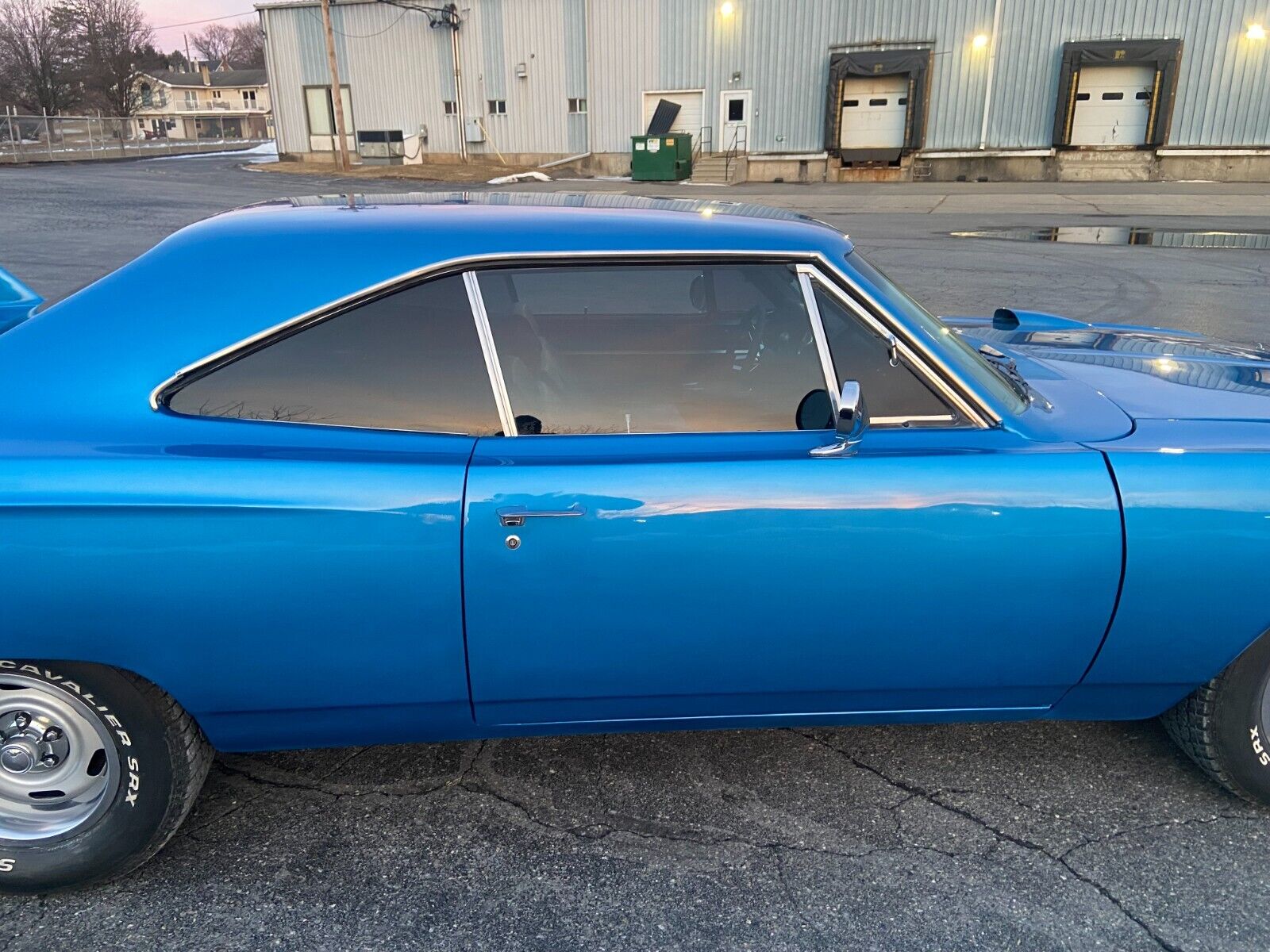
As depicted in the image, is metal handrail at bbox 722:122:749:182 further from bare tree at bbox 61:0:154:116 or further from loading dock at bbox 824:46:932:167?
bare tree at bbox 61:0:154:116

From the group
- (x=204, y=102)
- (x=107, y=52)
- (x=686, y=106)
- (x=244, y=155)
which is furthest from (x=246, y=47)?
(x=686, y=106)

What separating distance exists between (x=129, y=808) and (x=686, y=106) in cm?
2898

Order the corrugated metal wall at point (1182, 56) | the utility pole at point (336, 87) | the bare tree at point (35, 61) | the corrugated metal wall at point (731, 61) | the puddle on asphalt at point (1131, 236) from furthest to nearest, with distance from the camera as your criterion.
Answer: the bare tree at point (35, 61), the utility pole at point (336, 87), the corrugated metal wall at point (731, 61), the corrugated metal wall at point (1182, 56), the puddle on asphalt at point (1131, 236)

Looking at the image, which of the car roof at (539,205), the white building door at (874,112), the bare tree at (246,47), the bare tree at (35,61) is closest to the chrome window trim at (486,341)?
the car roof at (539,205)

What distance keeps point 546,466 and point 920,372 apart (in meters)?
0.95

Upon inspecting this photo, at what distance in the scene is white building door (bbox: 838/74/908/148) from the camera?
26672mm

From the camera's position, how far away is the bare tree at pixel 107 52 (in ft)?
195

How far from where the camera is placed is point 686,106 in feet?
92.9

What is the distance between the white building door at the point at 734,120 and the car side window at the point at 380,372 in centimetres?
2780

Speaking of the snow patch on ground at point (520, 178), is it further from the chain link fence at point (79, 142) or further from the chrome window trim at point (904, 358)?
the chrome window trim at point (904, 358)

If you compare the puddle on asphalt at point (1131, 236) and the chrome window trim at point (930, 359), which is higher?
the chrome window trim at point (930, 359)

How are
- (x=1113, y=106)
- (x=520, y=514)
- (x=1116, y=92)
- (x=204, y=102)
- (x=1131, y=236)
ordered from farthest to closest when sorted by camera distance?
(x=204, y=102) → (x=1113, y=106) → (x=1116, y=92) → (x=1131, y=236) → (x=520, y=514)

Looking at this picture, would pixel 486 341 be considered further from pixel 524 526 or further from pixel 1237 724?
pixel 1237 724

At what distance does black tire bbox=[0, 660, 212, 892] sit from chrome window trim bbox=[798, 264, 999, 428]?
1.75m
